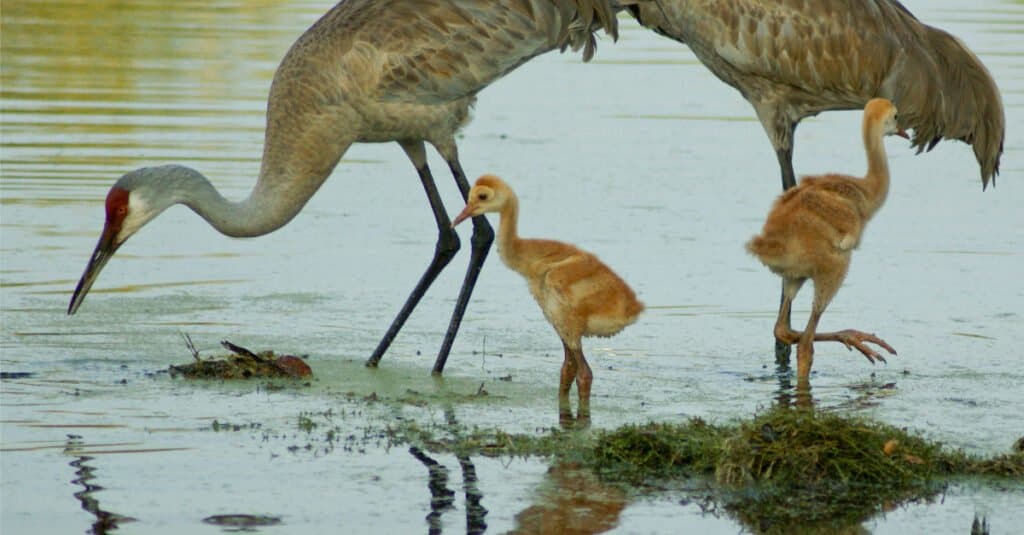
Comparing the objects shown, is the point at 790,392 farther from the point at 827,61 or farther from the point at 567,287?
the point at 827,61

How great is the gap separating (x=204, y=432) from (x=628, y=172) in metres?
6.43

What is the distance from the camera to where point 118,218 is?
797 cm

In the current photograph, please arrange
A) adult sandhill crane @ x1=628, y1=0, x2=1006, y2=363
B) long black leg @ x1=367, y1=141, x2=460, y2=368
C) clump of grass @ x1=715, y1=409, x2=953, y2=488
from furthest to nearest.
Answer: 1. adult sandhill crane @ x1=628, y1=0, x2=1006, y2=363
2. long black leg @ x1=367, y1=141, x2=460, y2=368
3. clump of grass @ x1=715, y1=409, x2=953, y2=488

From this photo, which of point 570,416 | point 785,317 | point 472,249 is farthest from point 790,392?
point 472,249

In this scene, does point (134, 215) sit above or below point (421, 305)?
above

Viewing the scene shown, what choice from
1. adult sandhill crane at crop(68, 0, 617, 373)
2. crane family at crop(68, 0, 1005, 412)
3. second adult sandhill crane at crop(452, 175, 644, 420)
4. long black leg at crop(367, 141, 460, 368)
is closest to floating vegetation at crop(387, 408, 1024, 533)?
second adult sandhill crane at crop(452, 175, 644, 420)

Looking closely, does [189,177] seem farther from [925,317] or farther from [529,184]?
[529,184]

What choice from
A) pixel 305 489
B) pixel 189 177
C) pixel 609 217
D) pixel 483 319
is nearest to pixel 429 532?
pixel 305 489

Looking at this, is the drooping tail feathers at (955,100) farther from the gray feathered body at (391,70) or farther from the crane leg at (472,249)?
the crane leg at (472,249)

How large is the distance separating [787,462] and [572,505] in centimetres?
73

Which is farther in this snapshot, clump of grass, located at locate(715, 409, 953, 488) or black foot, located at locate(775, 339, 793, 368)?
black foot, located at locate(775, 339, 793, 368)

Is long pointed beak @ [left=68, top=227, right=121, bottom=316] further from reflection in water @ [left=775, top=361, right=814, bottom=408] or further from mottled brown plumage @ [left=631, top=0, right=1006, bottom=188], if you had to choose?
mottled brown plumage @ [left=631, top=0, right=1006, bottom=188]

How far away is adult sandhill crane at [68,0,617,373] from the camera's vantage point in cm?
815

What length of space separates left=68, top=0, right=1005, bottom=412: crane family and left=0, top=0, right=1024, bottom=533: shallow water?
14.1 inches
